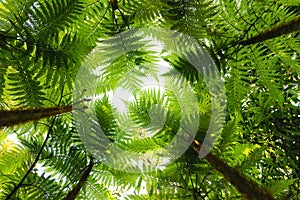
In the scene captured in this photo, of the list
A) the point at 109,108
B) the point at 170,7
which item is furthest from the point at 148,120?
the point at 170,7

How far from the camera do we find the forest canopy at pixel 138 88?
2.87ft

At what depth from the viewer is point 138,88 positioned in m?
1.03

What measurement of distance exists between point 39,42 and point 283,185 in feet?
2.51

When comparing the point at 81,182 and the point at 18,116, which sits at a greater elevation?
the point at 18,116

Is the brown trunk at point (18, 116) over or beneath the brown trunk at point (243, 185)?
over

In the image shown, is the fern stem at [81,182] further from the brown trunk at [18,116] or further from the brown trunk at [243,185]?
the brown trunk at [243,185]

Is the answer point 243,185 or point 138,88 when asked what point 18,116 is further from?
point 243,185

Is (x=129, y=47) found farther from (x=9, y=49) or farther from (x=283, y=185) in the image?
(x=283, y=185)

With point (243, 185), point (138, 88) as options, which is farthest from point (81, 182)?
point (243, 185)

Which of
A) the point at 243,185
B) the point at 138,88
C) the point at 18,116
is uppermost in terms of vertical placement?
the point at 138,88

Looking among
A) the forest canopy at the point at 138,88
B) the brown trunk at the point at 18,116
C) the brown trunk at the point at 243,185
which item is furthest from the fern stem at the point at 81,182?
the brown trunk at the point at 243,185

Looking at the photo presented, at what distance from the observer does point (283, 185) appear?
3.08 ft

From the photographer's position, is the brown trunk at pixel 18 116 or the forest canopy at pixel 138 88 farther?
the forest canopy at pixel 138 88

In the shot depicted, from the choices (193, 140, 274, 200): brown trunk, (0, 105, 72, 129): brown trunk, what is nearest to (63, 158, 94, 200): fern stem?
(0, 105, 72, 129): brown trunk
